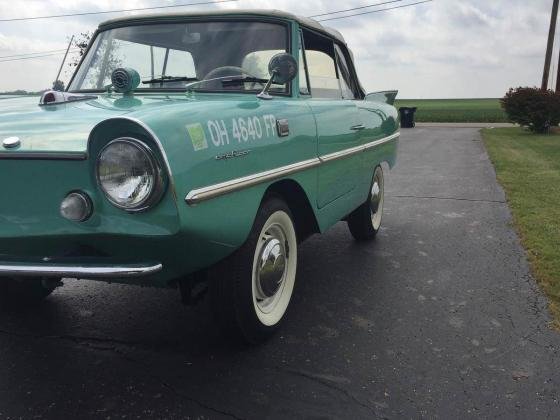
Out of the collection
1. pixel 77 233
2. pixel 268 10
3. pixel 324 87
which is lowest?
pixel 77 233

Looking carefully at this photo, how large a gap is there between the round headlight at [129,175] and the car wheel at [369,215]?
113 inches

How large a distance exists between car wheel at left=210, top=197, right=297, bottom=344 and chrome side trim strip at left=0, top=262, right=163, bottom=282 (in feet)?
1.59

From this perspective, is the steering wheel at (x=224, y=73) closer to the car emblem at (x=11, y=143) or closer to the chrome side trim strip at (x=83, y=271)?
the car emblem at (x=11, y=143)

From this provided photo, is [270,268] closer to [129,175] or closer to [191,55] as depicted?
[129,175]

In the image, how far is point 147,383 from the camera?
244cm

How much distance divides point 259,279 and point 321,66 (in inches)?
75.2

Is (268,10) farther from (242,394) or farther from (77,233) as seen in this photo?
(242,394)

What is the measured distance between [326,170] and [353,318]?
933 mm

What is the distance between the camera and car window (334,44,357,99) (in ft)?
14.5

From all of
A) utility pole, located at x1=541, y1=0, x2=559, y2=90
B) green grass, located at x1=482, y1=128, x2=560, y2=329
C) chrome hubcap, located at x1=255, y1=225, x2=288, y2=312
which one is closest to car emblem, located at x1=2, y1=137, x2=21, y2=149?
chrome hubcap, located at x1=255, y1=225, x2=288, y2=312

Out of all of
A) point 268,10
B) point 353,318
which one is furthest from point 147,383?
point 268,10

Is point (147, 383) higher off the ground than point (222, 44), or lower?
lower

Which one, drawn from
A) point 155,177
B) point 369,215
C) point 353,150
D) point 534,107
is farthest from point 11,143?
point 534,107

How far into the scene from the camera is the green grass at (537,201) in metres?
3.93
